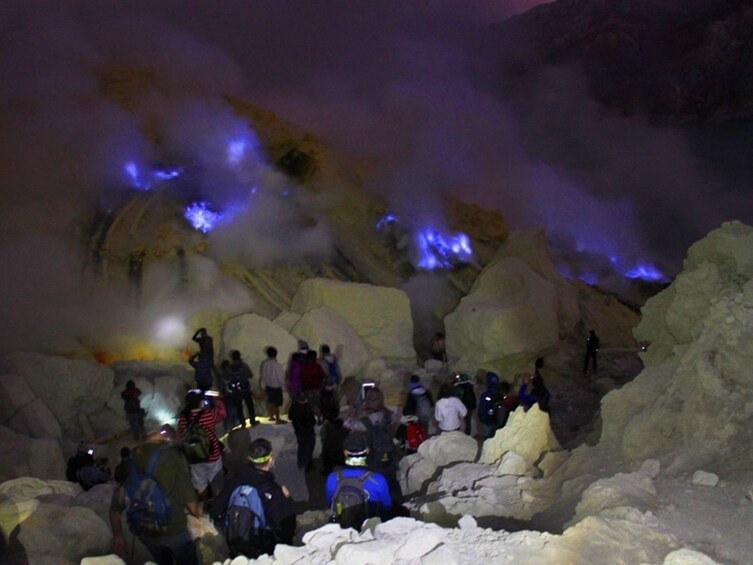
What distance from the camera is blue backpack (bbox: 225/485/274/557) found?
3.41 metres

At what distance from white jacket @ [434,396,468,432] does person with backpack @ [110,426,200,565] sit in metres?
2.99

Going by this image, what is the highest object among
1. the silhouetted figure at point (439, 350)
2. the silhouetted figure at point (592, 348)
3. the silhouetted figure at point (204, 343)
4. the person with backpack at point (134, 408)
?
the silhouetted figure at point (439, 350)

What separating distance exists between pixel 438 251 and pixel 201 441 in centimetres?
1035

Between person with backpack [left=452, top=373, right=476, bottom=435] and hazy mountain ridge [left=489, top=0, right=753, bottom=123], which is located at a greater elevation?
hazy mountain ridge [left=489, top=0, right=753, bottom=123]

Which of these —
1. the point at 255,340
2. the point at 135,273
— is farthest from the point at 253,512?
the point at 135,273

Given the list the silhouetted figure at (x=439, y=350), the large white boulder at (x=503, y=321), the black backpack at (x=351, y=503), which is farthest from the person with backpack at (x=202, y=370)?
the silhouetted figure at (x=439, y=350)

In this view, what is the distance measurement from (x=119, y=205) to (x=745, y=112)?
45977 mm

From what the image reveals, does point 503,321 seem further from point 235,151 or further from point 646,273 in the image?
point 646,273

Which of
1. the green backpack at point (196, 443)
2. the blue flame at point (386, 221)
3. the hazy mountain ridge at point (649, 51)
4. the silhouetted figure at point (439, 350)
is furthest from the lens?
the hazy mountain ridge at point (649, 51)

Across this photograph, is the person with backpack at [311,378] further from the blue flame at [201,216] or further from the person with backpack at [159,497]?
the blue flame at [201,216]

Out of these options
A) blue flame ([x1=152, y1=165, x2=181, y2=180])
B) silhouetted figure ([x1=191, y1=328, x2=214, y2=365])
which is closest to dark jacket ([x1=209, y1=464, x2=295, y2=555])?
silhouetted figure ([x1=191, y1=328, x2=214, y2=365])

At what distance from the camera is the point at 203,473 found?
520 cm

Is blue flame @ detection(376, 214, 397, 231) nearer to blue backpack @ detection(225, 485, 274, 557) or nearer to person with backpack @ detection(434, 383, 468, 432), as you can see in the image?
person with backpack @ detection(434, 383, 468, 432)

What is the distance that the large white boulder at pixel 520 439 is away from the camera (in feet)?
16.8
